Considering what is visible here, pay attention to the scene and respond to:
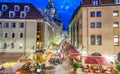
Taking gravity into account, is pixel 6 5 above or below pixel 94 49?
above

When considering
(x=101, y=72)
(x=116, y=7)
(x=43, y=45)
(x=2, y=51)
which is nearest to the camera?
(x=101, y=72)

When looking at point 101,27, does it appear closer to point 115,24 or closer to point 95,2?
point 115,24

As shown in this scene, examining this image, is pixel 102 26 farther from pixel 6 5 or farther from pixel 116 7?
pixel 6 5

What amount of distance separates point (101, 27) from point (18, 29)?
23103 millimetres

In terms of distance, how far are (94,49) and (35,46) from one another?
20.1 m

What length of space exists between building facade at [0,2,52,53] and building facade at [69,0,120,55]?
1777cm

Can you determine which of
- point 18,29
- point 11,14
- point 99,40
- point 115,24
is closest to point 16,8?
point 11,14

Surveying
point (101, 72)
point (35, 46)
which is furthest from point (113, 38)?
point (35, 46)

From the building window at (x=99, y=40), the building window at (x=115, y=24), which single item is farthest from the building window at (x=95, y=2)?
the building window at (x=99, y=40)

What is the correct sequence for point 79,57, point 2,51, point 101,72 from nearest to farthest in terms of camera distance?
1. point 101,72
2. point 79,57
3. point 2,51

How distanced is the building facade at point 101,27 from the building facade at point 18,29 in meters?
17.8

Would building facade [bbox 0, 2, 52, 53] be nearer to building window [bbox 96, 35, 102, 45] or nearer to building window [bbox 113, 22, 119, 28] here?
building window [bbox 96, 35, 102, 45]

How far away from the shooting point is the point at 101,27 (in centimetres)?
4394

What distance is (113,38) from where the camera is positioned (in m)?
43.7
